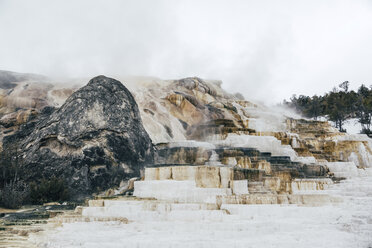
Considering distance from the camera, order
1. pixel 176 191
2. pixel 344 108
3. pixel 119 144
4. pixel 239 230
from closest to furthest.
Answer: pixel 239 230 → pixel 176 191 → pixel 119 144 → pixel 344 108

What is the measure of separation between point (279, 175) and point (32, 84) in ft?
75.4

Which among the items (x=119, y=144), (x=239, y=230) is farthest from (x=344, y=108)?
(x=239, y=230)

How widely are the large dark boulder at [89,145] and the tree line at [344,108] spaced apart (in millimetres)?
27365

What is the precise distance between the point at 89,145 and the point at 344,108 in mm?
33366

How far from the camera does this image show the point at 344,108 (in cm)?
4091

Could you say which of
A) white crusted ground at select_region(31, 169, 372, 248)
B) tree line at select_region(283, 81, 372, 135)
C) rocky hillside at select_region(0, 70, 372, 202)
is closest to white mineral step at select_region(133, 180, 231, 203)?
white crusted ground at select_region(31, 169, 372, 248)

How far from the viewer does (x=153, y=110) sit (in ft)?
96.4

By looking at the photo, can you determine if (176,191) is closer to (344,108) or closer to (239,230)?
(239,230)

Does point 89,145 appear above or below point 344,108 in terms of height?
below

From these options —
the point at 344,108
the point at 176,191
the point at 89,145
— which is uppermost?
the point at 344,108

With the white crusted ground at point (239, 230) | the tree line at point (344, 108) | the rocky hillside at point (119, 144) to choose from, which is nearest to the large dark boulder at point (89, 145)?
the rocky hillside at point (119, 144)

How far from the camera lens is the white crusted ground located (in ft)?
23.6

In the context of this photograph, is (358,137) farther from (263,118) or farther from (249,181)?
(249,181)

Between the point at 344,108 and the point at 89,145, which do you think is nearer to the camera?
the point at 89,145
